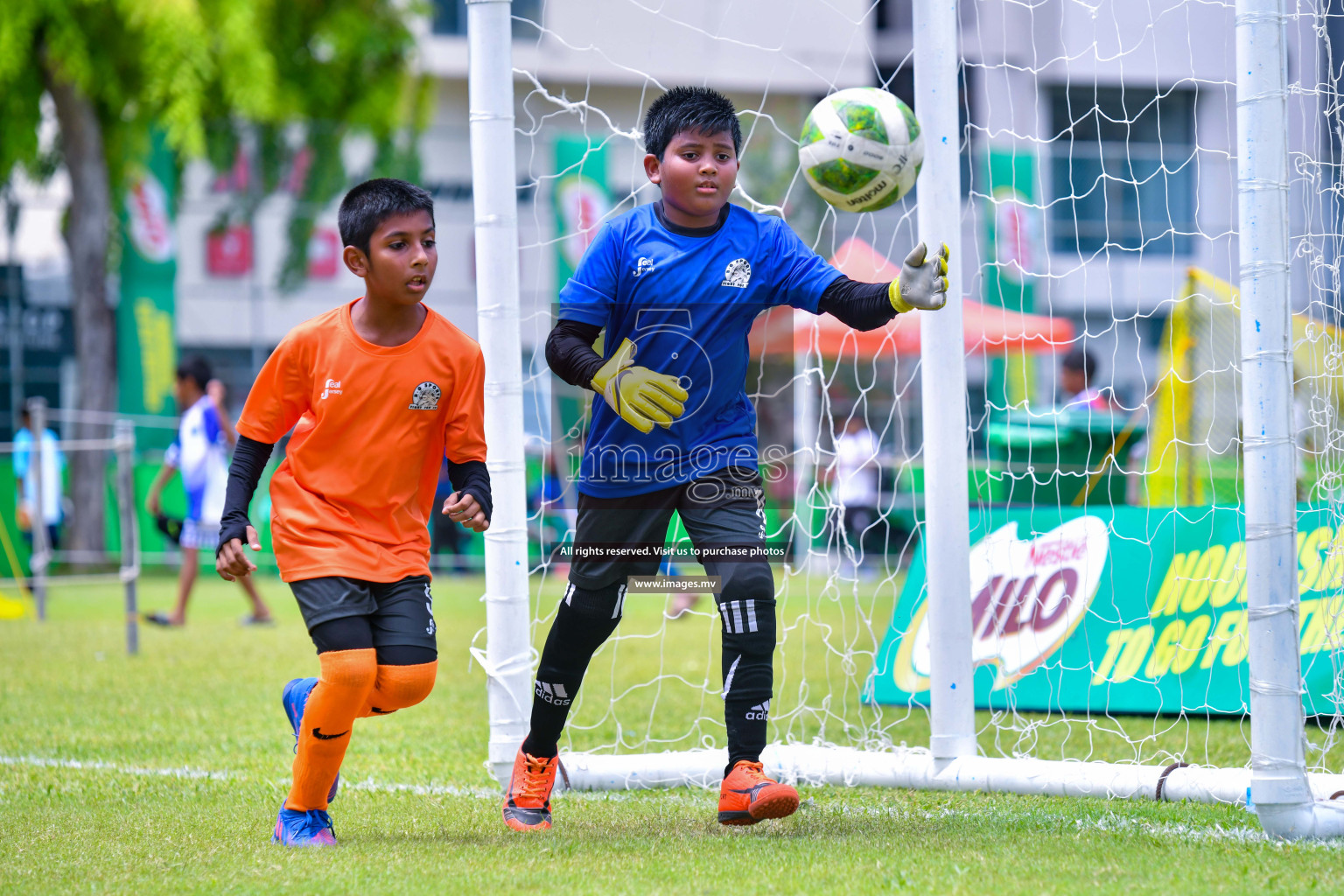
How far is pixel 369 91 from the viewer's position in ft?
64.8

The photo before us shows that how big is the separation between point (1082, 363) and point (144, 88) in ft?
46.0

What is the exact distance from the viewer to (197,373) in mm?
10438

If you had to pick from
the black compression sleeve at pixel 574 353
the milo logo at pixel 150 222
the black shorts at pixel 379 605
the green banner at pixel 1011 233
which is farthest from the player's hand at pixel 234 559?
the milo logo at pixel 150 222

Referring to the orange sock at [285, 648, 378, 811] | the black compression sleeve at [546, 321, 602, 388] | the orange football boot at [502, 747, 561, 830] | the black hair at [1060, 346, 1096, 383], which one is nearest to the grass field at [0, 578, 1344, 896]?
the orange football boot at [502, 747, 561, 830]

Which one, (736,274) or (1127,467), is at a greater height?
(736,274)

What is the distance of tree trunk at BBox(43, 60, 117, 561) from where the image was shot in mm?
17859

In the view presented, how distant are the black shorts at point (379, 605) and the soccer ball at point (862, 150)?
5.45ft

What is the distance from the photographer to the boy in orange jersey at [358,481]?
365cm

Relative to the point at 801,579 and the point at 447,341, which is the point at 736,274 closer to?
→ the point at 447,341

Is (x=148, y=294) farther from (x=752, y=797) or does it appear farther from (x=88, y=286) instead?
(x=752, y=797)

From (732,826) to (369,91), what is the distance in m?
17.7

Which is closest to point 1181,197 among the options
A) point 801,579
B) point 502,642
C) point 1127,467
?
point 1127,467

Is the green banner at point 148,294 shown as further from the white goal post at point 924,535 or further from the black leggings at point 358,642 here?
the black leggings at point 358,642

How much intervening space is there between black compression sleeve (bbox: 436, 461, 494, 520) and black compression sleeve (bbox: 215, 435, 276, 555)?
1.73 feet
